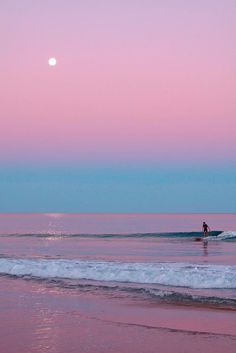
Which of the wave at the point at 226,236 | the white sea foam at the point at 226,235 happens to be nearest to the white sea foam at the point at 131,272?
the wave at the point at 226,236

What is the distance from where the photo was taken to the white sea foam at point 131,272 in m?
18.0

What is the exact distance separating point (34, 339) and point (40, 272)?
1108cm

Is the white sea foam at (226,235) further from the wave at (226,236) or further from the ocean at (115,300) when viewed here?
the ocean at (115,300)

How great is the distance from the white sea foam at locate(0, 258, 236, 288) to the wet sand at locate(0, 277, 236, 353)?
3594 millimetres

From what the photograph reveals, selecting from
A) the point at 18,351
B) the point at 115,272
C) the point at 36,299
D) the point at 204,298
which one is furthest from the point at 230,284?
the point at 18,351

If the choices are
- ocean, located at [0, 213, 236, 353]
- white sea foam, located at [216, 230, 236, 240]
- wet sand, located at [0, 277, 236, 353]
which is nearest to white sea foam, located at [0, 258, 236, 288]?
ocean, located at [0, 213, 236, 353]

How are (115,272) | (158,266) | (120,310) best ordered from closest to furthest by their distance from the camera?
(120,310) < (115,272) < (158,266)

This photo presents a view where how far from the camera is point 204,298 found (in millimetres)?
14961

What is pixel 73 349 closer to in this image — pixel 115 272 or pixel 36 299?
pixel 36 299

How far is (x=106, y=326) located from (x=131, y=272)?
839 cm

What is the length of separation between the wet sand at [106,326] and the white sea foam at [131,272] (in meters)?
3.59

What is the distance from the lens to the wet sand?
993 cm

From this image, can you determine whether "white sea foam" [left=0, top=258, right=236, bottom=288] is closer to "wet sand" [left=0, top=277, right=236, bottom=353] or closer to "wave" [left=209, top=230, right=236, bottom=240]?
"wet sand" [left=0, top=277, right=236, bottom=353]


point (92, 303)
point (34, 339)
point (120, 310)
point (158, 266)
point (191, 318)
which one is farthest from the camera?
point (158, 266)
